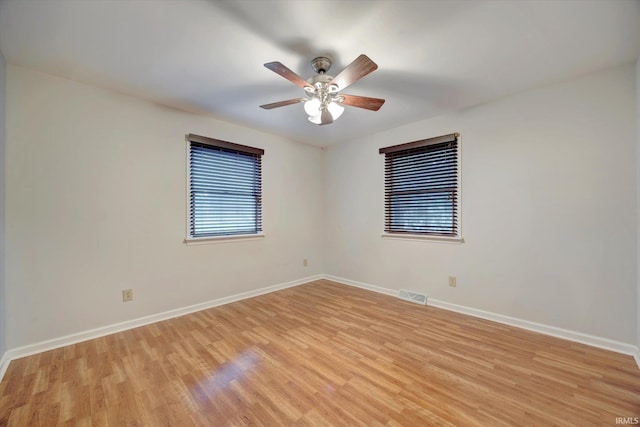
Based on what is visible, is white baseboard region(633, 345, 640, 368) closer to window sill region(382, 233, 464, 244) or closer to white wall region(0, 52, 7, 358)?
window sill region(382, 233, 464, 244)

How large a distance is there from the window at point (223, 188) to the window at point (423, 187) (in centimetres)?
199

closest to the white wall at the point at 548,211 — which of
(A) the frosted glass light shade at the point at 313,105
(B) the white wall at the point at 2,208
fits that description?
(A) the frosted glass light shade at the point at 313,105

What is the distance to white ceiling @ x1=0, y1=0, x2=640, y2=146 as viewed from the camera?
158cm

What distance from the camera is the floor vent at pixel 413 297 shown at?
132 inches

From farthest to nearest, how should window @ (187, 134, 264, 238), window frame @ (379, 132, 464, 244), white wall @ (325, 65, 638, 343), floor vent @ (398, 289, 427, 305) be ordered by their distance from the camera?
floor vent @ (398, 289, 427, 305) → window @ (187, 134, 264, 238) → window frame @ (379, 132, 464, 244) → white wall @ (325, 65, 638, 343)

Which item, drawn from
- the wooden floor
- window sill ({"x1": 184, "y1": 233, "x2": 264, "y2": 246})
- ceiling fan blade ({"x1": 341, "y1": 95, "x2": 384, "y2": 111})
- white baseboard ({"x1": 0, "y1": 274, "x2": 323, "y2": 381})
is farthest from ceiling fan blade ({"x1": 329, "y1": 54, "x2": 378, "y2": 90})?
white baseboard ({"x1": 0, "y1": 274, "x2": 323, "y2": 381})

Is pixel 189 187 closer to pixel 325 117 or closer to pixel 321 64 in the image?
pixel 325 117

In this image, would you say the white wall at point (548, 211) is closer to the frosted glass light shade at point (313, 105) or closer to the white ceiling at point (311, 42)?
the white ceiling at point (311, 42)

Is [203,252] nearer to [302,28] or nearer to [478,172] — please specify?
[302,28]

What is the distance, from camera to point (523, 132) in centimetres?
266

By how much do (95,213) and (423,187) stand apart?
3741 millimetres

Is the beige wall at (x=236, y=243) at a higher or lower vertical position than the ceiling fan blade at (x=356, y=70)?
lower

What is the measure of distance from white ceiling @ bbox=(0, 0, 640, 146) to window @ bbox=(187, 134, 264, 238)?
A: 0.82m

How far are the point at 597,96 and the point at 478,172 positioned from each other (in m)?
1.10
